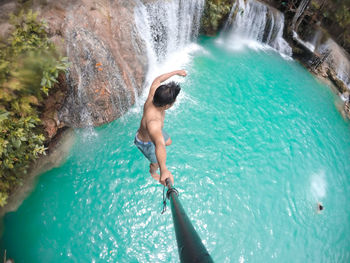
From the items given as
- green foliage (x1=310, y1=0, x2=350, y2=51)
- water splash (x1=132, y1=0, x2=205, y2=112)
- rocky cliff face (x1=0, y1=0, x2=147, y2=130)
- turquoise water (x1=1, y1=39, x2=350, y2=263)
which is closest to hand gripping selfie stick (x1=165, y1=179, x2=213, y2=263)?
turquoise water (x1=1, y1=39, x2=350, y2=263)

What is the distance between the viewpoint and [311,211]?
530cm

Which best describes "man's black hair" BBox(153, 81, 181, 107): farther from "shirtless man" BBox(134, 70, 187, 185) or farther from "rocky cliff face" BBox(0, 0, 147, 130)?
"rocky cliff face" BBox(0, 0, 147, 130)

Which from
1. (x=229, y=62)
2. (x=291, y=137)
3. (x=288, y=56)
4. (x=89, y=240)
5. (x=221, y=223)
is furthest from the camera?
(x=288, y=56)

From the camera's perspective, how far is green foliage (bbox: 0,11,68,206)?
3.50m

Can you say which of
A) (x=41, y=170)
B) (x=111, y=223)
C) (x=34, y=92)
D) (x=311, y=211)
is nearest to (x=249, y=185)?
(x=311, y=211)

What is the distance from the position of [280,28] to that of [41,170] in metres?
15.1

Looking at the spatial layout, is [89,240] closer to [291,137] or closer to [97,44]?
[97,44]

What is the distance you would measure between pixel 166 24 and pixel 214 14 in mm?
3711

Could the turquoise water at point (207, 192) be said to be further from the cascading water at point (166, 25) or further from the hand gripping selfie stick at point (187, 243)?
the hand gripping selfie stick at point (187, 243)

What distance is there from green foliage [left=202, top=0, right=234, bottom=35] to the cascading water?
1.60 feet

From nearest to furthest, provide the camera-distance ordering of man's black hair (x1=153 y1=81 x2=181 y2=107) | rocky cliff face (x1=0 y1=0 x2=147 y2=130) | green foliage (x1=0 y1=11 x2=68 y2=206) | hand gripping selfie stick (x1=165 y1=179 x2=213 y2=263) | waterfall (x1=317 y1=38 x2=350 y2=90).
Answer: hand gripping selfie stick (x1=165 y1=179 x2=213 y2=263)
man's black hair (x1=153 y1=81 x2=181 y2=107)
green foliage (x1=0 y1=11 x2=68 y2=206)
rocky cliff face (x1=0 y1=0 x2=147 y2=130)
waterfall (x1=317 y1=38 x2=350 y2=90)

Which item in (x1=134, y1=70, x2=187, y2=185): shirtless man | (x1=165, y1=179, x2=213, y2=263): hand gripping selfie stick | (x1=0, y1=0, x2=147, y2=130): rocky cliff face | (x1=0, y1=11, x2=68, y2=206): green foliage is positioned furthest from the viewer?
(x1=0, y1=0, x2=147, y2=130): rocky cliff face

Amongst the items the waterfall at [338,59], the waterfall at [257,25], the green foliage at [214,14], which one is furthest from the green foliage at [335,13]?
the green foliage at [214,14]

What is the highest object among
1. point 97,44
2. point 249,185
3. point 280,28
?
point 97,44
